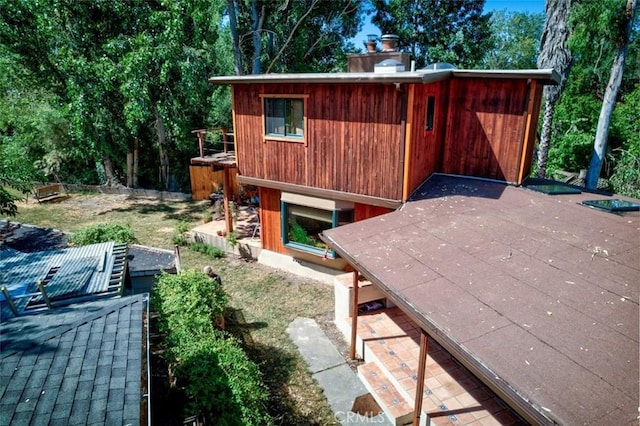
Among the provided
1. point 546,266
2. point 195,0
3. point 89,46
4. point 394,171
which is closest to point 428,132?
point 394,171

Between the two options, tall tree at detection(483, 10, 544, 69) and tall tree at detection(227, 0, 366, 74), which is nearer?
tall tree at detection(227, 0, 366, 74)

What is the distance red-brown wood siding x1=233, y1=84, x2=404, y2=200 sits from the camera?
9.27 metres

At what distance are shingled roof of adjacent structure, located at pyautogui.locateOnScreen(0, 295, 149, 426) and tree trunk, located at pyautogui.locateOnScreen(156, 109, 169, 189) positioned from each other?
609 inches

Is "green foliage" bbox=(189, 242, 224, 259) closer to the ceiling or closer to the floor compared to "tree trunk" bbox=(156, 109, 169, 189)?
closer to the floor

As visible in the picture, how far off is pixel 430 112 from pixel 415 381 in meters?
6.38

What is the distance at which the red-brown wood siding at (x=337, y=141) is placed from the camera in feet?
30.4

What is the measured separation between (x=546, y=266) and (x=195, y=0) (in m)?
17.7

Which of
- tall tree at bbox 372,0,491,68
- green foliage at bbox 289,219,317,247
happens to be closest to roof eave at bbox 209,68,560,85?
green foliage at bbox 289,219,317,247

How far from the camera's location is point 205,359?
6.13 m

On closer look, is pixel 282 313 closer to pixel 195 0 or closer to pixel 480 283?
pixel 480 283

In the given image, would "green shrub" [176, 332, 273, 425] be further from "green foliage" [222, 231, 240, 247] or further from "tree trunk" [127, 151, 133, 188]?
"tree trunk" [127, 151, 133, 188]

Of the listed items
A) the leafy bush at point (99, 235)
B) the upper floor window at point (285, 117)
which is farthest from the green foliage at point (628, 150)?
the leafy bush at point (99, 235)

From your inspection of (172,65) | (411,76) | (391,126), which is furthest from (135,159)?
(411,76)

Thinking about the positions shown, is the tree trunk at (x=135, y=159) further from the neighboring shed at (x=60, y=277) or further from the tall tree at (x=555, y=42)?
the tall tree at (x=555, y=42)
